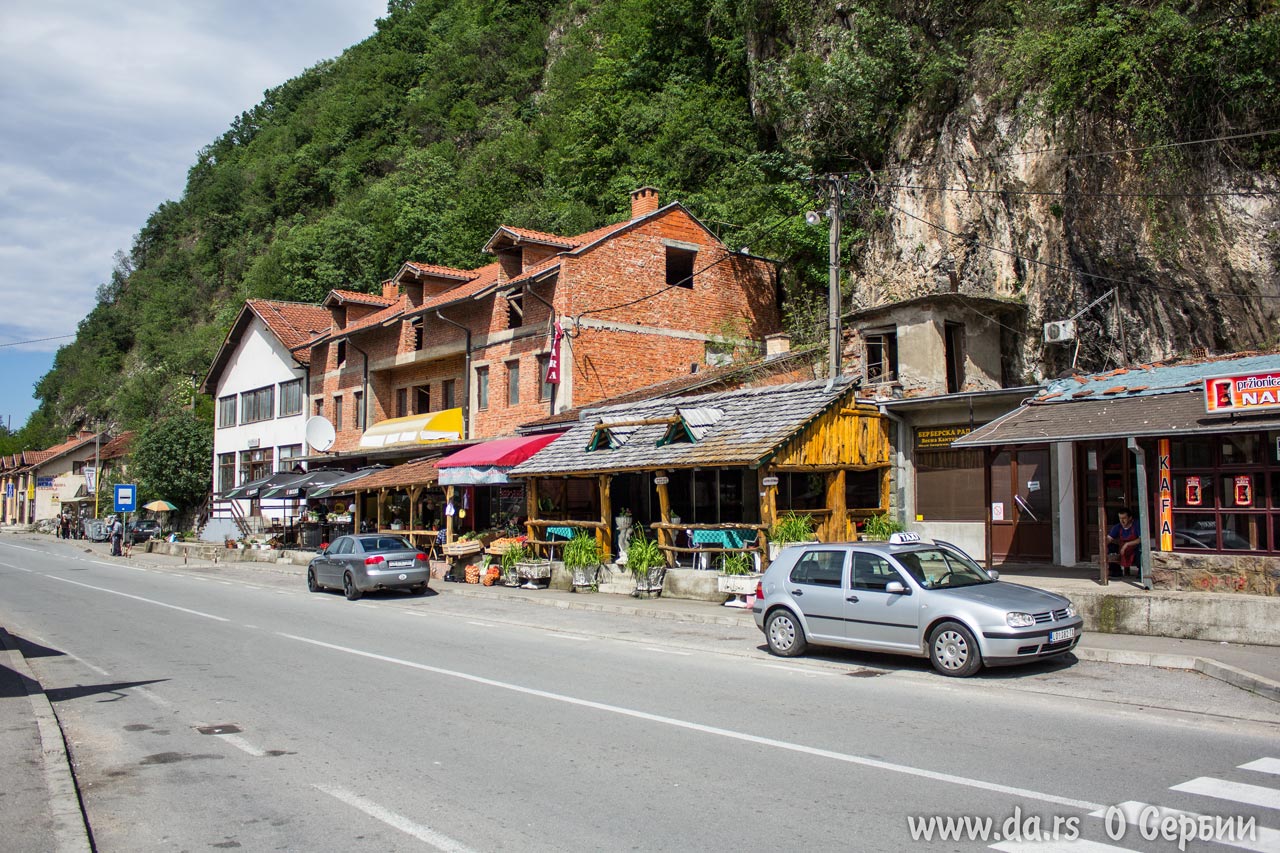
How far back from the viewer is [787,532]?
17891 millimetres

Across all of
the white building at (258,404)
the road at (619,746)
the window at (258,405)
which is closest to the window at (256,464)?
the white building at (258,404)

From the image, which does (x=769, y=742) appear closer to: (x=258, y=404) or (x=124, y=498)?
(x=124, y=498)

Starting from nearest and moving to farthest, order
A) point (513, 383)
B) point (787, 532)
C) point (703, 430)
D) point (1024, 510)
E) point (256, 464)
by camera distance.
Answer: point (787, 532) → point (1024, 510) → point (703, 430) → point (513, 383) → point (256, 464)

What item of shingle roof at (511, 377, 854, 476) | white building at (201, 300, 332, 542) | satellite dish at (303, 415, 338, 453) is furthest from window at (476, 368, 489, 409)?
white building at (201, 300, 332, 542)

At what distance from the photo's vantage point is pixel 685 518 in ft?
78.1

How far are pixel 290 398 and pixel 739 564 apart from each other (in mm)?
33403

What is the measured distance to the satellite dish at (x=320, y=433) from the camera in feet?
124

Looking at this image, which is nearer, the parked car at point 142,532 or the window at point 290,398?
the window at point 290,398

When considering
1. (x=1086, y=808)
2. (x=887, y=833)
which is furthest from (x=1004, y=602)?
(x=887, y=833)

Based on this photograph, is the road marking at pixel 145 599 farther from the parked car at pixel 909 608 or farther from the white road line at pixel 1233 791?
the white road line at pixel 1233 791

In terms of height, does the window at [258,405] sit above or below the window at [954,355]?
above

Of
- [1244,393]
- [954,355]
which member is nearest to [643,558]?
[954,355]

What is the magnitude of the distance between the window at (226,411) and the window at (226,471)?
1.71 meters

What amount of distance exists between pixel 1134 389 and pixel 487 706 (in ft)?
39.6
